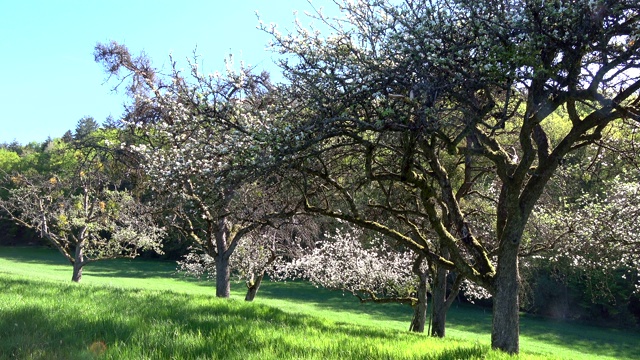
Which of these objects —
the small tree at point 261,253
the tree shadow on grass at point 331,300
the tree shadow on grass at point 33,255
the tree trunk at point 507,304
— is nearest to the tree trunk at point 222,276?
the small tree at point 261,253

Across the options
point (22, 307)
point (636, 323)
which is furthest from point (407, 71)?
point (636, 323)

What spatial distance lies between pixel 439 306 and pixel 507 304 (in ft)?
15.2

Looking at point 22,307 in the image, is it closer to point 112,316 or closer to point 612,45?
point 112,316

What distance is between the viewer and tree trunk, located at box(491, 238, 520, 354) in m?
6.80

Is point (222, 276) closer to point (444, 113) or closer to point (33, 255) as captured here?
point (444, 113)

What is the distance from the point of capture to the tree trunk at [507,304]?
6805mm

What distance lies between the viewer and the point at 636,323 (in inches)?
1135

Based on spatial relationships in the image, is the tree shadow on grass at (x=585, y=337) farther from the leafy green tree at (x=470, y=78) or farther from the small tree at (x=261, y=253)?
the leafy green tree at (x=470, y=78)

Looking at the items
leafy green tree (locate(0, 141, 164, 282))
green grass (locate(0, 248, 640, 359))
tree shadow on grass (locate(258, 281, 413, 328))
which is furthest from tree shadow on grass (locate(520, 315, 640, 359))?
green grass (locate(0, 248, 640, 359))

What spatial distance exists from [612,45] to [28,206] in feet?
73.1

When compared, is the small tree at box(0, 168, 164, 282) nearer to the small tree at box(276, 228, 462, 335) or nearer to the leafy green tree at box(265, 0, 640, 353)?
the small tree at box(276, 228, 462, 335)

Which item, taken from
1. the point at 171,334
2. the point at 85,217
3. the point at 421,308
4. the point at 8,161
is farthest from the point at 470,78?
the point at 8,161

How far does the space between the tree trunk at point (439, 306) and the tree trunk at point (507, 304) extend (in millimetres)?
4225

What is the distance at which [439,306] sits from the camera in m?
11.3
